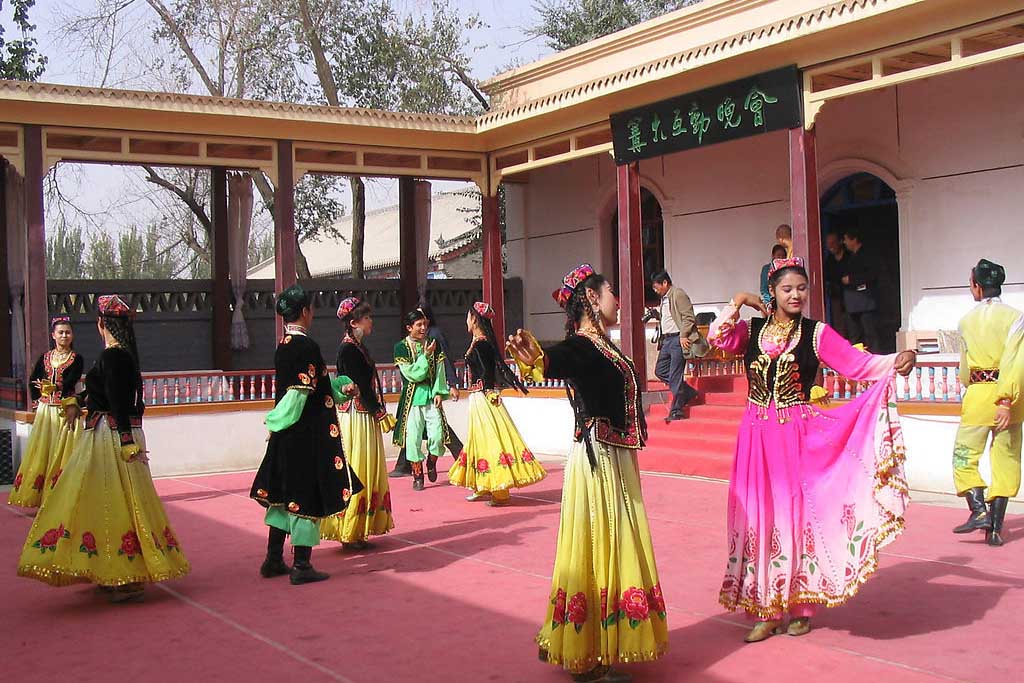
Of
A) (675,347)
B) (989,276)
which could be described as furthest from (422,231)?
(989,276)

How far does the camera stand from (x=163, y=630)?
5520mm

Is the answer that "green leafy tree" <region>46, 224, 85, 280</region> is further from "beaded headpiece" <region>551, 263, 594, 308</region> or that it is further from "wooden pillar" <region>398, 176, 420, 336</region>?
"beaded headpiece" <region>551, 263, 594, 308</region>

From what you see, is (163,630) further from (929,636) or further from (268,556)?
(929,636)

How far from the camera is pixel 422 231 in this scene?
16312 mm

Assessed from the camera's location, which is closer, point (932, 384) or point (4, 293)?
point (932, 384)

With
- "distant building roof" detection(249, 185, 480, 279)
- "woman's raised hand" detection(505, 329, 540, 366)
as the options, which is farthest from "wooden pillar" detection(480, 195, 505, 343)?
"distant building roof" detection(249, 185, 480, 279)

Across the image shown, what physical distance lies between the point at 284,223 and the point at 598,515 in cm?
993

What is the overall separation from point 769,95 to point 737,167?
337 centimetres

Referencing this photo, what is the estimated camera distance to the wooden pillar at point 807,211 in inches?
413

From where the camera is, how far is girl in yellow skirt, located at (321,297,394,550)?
738 cm

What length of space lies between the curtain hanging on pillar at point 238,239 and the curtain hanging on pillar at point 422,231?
95.6 inches

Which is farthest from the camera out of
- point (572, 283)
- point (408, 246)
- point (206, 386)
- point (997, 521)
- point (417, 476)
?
point (408, 246)

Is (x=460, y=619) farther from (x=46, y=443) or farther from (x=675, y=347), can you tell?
(x=675, y=347)

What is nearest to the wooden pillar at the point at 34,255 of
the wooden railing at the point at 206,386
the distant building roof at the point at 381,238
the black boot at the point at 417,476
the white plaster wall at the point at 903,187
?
the wooden railing at the point at 206,386
